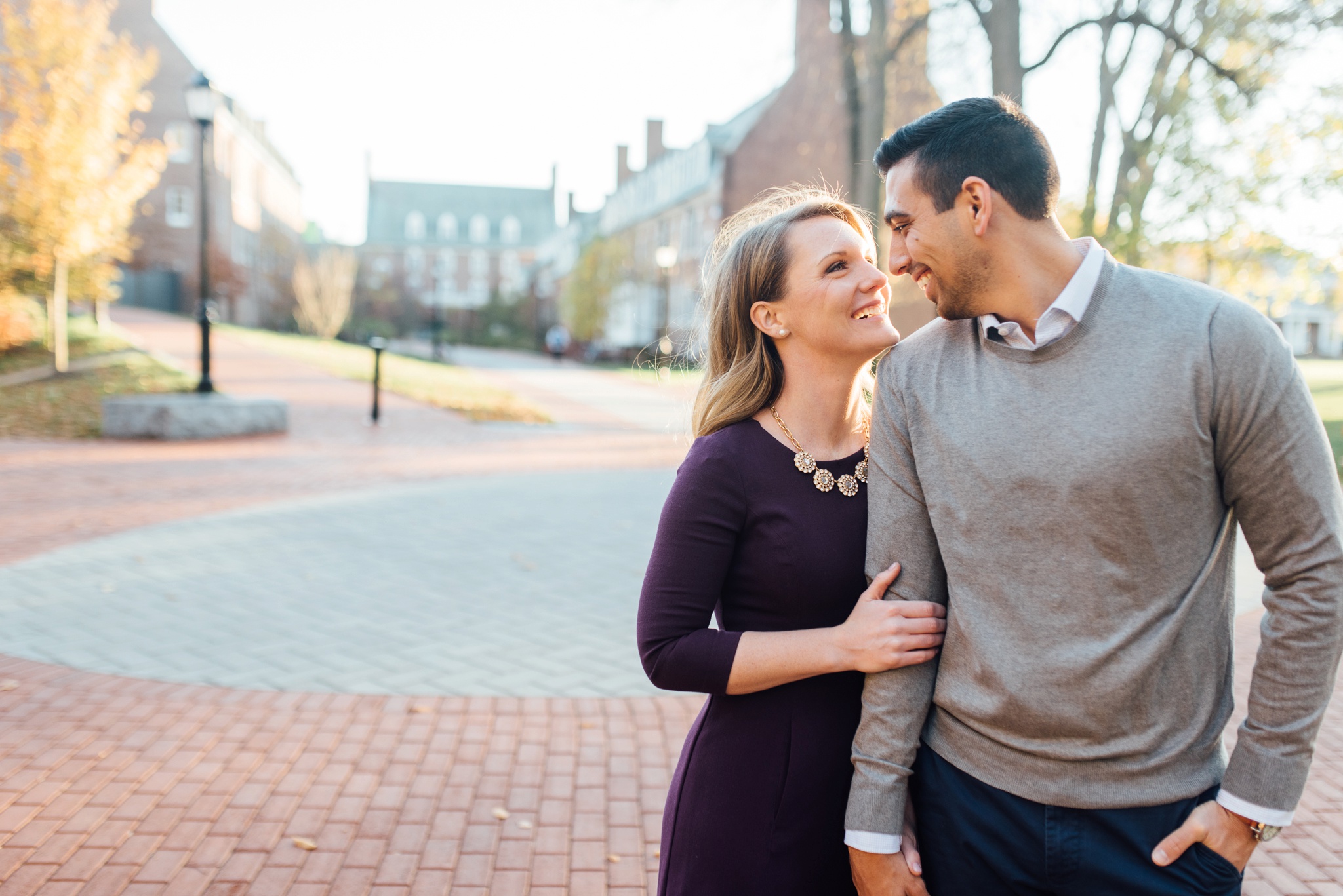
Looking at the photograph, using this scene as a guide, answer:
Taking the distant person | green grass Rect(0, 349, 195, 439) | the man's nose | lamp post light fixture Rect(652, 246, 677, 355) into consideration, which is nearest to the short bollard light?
green grass Rect(0, 349, 195, 439)

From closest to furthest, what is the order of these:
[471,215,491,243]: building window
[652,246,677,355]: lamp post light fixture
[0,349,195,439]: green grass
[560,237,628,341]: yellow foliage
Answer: [0,349,195,439]: green grass → [652,246,677,355]: lamp post light fixture → [560,237,628,341]: yellow foliage → [471,215,491,243]: building window

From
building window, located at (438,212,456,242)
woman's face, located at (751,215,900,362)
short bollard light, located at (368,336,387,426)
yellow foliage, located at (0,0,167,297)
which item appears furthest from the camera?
building window, located at (438,212,456,242)

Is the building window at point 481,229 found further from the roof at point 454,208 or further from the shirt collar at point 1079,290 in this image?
the shirt collar at point 1079,290

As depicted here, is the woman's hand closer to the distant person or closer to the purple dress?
the purple dress

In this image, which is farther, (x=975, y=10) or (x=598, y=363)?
(x=598, y=363)

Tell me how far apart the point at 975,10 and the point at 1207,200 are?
203 inches

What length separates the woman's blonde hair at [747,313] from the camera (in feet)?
6.49

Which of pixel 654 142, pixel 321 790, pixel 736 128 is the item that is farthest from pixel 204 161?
pixel 654 142

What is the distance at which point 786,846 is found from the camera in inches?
72.9

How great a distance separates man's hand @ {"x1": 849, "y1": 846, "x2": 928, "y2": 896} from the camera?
1710 millimetres

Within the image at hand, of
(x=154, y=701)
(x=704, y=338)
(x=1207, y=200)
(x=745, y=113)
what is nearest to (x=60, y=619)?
(x=154, y=701)

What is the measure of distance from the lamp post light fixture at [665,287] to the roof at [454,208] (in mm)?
39198

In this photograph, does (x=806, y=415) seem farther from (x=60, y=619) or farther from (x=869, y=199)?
(x=869, y=199)

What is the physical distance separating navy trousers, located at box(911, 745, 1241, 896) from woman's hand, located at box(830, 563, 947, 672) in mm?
216
